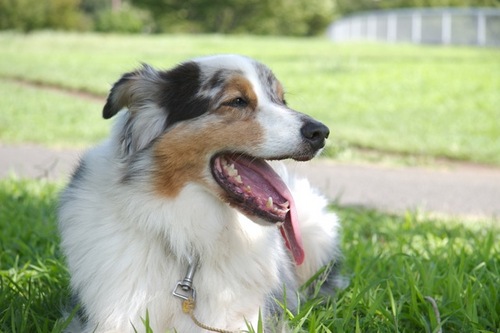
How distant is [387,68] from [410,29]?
20635 mm

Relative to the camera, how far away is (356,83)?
682 inches

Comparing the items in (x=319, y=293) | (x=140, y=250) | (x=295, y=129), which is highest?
(x=295, y=129)

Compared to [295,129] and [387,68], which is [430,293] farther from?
[387,68]

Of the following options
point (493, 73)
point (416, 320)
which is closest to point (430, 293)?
point (416, 320)

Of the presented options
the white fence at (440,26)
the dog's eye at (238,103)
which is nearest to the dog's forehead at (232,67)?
the dog's eye at (238,103)

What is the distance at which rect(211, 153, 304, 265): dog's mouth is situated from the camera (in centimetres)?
312

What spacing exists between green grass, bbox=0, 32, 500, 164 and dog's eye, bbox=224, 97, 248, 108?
5.44 metres

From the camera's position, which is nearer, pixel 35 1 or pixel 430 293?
pixel 430 293

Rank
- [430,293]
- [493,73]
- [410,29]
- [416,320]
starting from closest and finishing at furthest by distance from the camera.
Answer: [416,320], [430,293], [493,73], [410,29]

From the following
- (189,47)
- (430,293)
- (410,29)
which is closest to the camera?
(430,293)

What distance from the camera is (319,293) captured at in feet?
13.5

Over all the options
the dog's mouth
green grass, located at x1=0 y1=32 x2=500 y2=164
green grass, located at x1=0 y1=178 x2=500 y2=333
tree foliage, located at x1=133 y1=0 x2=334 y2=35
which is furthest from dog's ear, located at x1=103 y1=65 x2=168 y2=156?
tree foliage, located at x1=133 y1=0 x2=334 y2=35

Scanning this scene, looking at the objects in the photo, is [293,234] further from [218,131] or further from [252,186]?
[218,131]

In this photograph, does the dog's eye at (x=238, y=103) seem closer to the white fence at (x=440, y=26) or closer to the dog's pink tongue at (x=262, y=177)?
the dog's pink tongue at (x=262, y=177)
